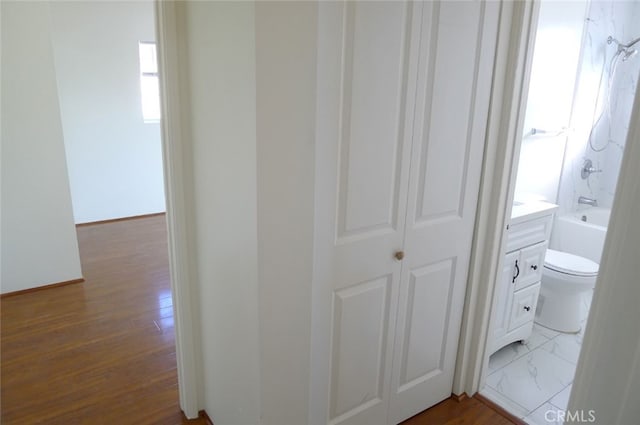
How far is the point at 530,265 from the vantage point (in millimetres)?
2445

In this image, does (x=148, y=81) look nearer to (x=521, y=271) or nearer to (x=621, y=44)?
(x=521, y=271)

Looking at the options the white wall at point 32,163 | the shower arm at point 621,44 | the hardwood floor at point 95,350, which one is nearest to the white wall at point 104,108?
the hardwood floor at point 95,350

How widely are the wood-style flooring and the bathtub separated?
207 cm

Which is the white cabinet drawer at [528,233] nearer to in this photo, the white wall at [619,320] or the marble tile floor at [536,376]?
the marble tile floor at [536,376]

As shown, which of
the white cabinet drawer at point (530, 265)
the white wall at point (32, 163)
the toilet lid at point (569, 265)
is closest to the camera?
the white cabinet drawer at point (530, 265)

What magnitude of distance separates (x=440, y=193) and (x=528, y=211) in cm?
82

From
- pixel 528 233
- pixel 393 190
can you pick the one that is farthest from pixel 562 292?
pixel 393 190

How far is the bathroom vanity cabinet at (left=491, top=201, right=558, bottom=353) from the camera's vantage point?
2281 millimetres

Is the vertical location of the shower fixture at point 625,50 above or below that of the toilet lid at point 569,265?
above

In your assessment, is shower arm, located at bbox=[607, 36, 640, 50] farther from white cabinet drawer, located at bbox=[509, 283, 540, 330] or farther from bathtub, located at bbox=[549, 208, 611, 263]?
white cabinet drawer, located at bbox=[509, 283, 540, 330]

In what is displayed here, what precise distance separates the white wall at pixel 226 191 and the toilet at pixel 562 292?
211 cm

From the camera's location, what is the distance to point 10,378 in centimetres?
228

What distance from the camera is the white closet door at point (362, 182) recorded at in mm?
1372

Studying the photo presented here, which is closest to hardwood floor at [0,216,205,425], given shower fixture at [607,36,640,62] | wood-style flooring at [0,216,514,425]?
wood-style flooring at [0,216,514,425]
